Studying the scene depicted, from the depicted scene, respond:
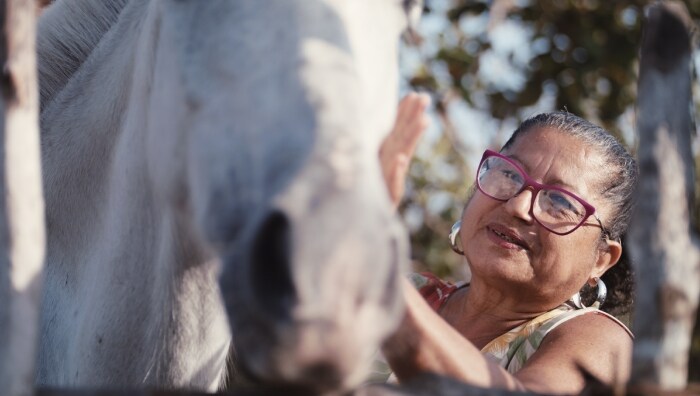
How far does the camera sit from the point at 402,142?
138 cm

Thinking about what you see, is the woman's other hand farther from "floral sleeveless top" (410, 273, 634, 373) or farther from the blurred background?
the blurred background

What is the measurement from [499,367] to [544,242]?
656 millimetres

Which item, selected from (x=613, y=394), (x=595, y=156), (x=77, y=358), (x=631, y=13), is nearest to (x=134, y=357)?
(x=77, y=358)

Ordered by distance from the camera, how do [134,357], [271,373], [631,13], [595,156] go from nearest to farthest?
[271,373] → [134,357] → [595,156] → [631,13]

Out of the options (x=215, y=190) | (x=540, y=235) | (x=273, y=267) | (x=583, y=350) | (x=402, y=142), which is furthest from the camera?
(x=540, y=235)

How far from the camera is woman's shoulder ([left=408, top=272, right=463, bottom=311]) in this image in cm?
229

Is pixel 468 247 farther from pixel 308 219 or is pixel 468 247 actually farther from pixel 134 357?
pixel 308 219

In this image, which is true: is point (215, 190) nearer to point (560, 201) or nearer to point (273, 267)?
point (273, 267)

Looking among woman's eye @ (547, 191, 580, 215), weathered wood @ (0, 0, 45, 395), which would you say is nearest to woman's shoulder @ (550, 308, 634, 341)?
woman's eye @ (547, 191, 580, 215)

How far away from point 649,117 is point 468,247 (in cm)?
111

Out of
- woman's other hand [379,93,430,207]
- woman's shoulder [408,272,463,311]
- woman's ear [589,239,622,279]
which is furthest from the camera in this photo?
woman's shoulder [408,272,463,311]

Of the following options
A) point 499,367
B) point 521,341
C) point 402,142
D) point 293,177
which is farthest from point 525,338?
point 293,177

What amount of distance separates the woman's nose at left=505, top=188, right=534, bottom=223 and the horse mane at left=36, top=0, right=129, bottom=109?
1.00m

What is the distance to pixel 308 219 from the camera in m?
1.00
